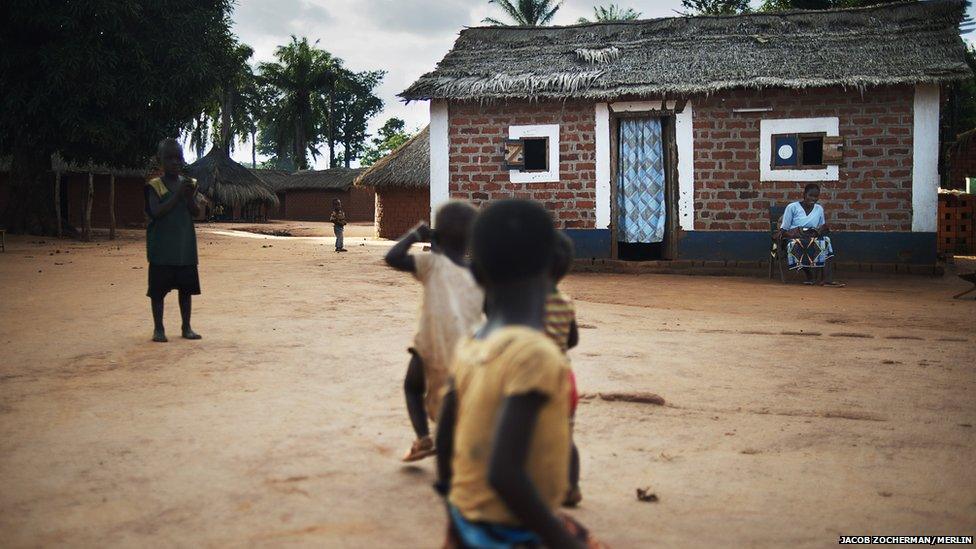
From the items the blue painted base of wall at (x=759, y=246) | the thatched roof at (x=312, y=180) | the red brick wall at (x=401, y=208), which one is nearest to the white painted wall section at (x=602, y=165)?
the blue painted base of wall at (x=759, y=246)

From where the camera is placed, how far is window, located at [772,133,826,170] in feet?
43.3

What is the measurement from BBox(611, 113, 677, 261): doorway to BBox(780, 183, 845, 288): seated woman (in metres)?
2.18

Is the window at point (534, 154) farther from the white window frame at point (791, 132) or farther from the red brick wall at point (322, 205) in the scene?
the red brick wall at point (322, 205)

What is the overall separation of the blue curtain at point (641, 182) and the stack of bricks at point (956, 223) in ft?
26.3

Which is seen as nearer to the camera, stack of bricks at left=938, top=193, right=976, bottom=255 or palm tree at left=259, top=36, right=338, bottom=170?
stack of bricks at left=938, top=193, right=976, bottom=255

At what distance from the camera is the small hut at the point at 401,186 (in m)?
25.7

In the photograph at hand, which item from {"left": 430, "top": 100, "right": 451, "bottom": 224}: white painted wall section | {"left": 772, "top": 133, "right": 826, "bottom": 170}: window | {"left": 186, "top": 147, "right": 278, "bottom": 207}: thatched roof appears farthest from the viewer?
{"left": 186, "top": 147, "right": 278, "bottom": 207}: thatched roof

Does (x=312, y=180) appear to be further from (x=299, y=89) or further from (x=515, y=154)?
(x=515, y=154)

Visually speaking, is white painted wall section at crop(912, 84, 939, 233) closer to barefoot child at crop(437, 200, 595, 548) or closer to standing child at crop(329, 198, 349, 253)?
standing child at crop(329, 198, 349, 253)

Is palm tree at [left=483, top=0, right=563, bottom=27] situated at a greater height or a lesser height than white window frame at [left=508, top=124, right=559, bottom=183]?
greater

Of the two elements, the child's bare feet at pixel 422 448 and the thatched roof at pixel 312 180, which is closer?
the child's bare feet at pixel 422 448

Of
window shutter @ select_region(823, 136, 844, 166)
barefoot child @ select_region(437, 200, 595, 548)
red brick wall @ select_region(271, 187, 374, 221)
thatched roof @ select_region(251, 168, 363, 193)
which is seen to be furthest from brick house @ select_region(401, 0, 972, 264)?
red brick wall @ select_region(271, 187, 374, 221)

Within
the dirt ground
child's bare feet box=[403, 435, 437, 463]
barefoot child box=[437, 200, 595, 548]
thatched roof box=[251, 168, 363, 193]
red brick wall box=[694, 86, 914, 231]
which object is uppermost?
thatched roof box=[251, 168, 363, 193]

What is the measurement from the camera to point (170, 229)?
259 inches
